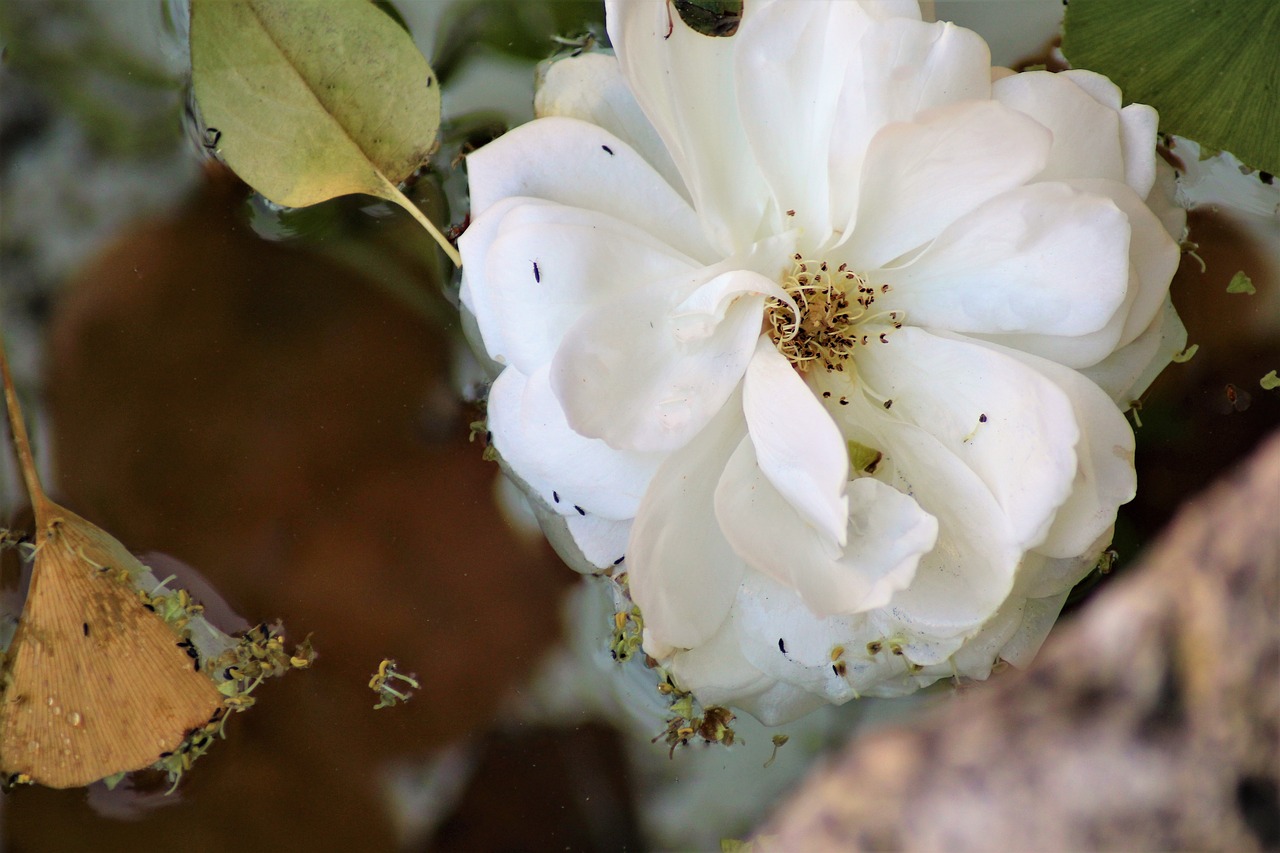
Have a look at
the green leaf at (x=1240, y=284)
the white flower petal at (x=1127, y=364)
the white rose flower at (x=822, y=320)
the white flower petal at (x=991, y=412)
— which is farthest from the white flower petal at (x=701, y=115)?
the green leaf at (x=1240, y=284)

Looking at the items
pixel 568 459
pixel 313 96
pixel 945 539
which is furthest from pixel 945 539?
pixel 313 96

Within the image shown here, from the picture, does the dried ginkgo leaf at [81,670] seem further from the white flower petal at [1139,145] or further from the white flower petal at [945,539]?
the white flower petal at [1139,145]

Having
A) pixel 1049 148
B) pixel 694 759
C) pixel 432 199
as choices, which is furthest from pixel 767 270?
pixel 694 759

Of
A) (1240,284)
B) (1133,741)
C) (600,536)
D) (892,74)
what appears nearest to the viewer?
(1133,741)

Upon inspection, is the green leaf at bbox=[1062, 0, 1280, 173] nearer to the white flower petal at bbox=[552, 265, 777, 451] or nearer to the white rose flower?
the white rose flower

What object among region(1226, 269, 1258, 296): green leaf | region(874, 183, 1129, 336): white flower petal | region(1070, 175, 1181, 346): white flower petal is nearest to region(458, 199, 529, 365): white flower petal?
region(874, 183, 1129, 336): white flower petal

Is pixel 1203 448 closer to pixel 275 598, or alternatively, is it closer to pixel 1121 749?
pixel 1121 749

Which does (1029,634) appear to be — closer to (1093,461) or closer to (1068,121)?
(1093,461)
